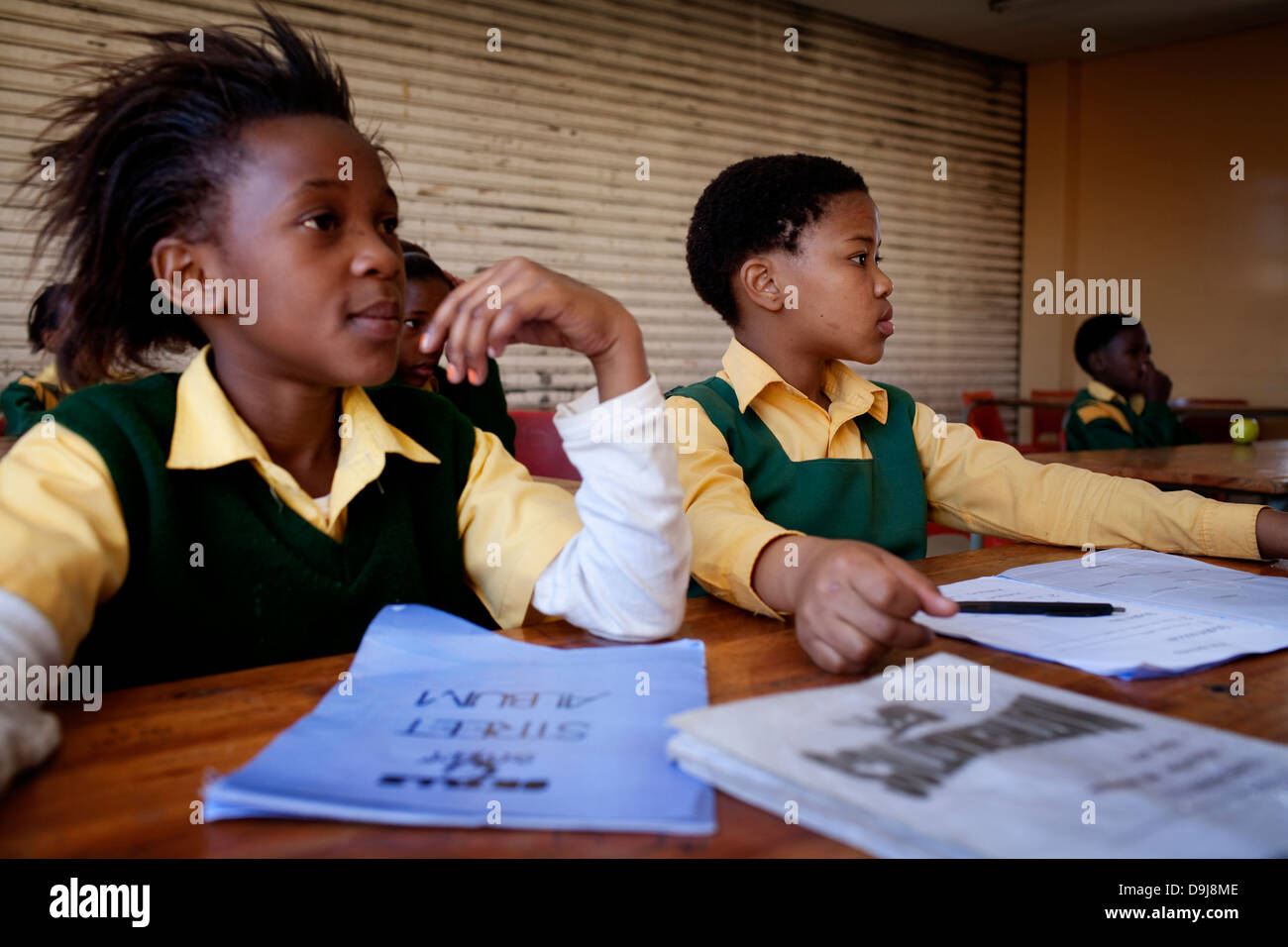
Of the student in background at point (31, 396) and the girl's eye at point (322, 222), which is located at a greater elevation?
the girl's eye at point (322, 222)

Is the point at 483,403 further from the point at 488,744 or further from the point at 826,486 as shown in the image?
the point at 488,744

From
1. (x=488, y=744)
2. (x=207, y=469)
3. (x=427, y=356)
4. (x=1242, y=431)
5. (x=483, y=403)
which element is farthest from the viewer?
(x=1242, y=431)

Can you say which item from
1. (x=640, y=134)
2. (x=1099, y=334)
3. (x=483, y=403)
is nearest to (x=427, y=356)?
(x=483, y=403)

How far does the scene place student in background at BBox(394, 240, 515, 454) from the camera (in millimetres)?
2566

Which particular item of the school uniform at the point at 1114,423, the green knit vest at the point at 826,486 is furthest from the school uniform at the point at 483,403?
the school uniform at the point at 1114,423

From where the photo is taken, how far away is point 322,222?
1021 mm

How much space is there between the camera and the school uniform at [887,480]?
4.60ft

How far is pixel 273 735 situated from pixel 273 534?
366 mm

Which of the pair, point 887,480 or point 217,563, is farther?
point 887,480

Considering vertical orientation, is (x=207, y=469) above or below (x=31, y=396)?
below

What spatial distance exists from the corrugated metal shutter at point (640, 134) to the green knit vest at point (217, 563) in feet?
11.1

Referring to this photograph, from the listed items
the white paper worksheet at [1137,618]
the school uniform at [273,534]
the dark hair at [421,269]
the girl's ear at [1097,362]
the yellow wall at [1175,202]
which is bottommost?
the white paper worksheet at [1137,618]

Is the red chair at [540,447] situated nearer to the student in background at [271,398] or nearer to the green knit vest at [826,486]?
the green knit vest at [826,486]

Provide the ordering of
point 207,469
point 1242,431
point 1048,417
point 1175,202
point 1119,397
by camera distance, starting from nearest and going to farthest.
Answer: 1. point 207,469
2. point 1242,431
3. point 1119,397
4. point 1048,417
5. point 1175,202
